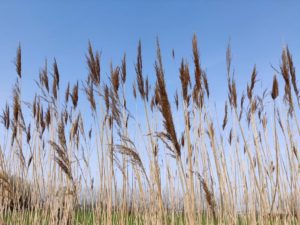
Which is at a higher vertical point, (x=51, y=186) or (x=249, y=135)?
(x=249, y=135)

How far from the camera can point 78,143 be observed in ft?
13.1

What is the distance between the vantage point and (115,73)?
2.46 meters

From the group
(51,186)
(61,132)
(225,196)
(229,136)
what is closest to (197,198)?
(225,196)

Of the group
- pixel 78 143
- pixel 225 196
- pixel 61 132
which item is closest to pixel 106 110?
pixel 61 132

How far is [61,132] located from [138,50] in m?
1.04

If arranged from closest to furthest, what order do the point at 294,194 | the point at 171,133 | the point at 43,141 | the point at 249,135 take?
the point at 171,133
the point at 294,194
the point at 249,135
the point at 43,141

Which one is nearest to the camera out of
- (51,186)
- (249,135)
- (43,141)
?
(249,135)

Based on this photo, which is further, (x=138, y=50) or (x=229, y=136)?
(x=229, y=136)

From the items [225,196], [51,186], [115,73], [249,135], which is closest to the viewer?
[115,73]

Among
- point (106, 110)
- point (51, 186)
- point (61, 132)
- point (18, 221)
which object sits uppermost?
point (106, 110)

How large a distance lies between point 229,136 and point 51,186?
236cm

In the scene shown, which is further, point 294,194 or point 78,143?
point 78,143

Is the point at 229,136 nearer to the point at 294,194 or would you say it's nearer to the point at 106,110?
the point at 294,194

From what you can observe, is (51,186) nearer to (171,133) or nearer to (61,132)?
(61,132)
